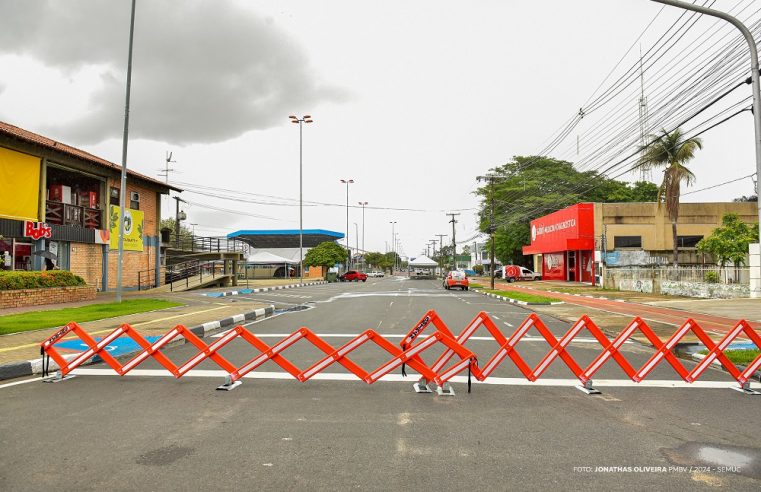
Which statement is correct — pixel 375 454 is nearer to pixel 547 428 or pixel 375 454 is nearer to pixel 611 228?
pixel 547 428

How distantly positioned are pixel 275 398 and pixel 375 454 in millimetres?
2223

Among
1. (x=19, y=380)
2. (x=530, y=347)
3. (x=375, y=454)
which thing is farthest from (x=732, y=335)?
(x=19, y=380)

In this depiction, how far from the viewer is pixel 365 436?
458cm

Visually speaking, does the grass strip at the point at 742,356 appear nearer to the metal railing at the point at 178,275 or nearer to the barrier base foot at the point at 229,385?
the barrier base foot at the point at 229,385

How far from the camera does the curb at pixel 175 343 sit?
288 inches

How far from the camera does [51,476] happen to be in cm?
368

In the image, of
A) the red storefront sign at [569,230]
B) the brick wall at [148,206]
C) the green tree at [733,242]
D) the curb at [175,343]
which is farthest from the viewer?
the red storefront sign at [569,230]

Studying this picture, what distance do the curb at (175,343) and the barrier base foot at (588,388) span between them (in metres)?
7.20

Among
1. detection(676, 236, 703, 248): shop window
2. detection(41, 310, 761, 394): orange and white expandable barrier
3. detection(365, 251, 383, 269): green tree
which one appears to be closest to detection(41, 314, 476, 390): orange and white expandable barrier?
detection(41, 310, 761, 394): orange and white expandable barrier

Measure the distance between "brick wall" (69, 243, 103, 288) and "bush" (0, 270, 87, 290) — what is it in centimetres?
383

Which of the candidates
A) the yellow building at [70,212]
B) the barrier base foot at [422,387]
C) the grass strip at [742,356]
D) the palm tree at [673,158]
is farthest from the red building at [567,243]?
the barrier base foot at [422,387]

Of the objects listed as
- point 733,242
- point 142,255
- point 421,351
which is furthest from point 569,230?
point 421,351

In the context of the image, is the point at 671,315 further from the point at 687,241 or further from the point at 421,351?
the point at 687,241

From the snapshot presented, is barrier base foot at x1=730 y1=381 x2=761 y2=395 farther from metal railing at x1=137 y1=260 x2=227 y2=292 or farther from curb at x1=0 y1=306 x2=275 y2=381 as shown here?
metal railing at x1=137 y1=260 x2=227 y2=292
